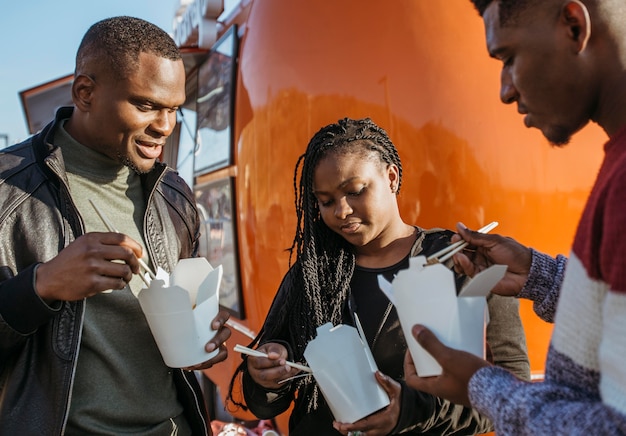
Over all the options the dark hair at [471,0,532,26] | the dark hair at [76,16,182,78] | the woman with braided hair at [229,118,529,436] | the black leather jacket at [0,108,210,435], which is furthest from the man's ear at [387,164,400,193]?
the black leather jacket at [0,108,210,435]

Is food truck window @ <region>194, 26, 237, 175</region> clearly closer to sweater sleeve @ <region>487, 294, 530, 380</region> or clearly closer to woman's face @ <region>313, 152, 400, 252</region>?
woman's face @ <region>313, 152, 400, 252</region>

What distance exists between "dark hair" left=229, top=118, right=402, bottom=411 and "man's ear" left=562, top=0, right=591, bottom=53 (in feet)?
3.44

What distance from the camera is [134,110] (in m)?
1.88

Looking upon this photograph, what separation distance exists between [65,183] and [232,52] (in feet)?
7.61

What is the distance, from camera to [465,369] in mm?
1116

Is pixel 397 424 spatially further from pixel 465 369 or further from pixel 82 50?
pixel 82 50

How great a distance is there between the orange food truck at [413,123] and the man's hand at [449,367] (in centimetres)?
139

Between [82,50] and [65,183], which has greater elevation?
[82,50]

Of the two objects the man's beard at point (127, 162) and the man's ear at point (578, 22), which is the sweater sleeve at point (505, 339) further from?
the man's beard at point (127, 162)

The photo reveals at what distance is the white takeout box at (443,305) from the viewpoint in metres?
1.23

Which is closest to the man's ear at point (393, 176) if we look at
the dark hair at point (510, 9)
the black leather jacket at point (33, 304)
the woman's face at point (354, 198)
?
the woman's face at point (354, 198)

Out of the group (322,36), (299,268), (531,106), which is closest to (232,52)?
(322,36)

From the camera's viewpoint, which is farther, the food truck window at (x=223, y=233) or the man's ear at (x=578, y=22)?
the food truck window at (x=223, y=233)

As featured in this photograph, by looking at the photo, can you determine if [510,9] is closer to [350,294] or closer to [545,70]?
[545,70]
